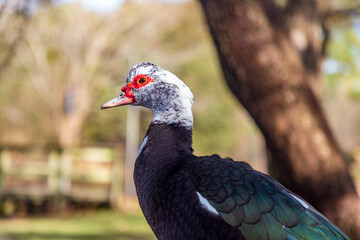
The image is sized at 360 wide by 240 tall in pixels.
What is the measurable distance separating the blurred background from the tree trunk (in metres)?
3.63

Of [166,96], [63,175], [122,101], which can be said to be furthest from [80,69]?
[166,96]

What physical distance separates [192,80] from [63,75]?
7.21 m

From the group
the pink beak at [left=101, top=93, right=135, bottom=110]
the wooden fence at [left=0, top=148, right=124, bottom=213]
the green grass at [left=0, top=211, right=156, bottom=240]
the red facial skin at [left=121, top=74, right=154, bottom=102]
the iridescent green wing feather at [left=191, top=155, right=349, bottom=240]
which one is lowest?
the green grass at [left=0, top=211, right=156, bottom=240]

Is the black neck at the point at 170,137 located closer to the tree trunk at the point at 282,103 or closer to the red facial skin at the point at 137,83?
the red facial skin at the point at 137,83

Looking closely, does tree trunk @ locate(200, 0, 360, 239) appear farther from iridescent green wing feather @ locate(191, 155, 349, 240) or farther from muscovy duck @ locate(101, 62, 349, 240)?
iridescent green wing feather @ locate(191, 155, 349, 240)

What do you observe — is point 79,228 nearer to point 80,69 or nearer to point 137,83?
point 137,83

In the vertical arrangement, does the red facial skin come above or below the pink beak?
above

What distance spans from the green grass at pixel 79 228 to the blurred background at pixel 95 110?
0.02 meters

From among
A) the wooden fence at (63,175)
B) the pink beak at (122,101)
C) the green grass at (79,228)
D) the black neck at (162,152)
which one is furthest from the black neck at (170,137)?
the wooden fence at (63,175)

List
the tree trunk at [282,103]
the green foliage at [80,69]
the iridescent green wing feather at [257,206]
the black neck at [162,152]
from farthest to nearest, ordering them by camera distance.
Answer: the green foliage at [80,69] < the tree trunk at [282,103] < the black neck at [162,152] < the iridescent green wing feather at [257,206]

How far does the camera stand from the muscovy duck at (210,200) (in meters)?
2.49

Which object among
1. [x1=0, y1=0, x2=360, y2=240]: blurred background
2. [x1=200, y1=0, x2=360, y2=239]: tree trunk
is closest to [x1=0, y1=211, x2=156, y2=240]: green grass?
[x1=0, y1=0, x2=360, y2=240]: blurred background

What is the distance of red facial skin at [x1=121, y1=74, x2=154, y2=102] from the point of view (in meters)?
2.99

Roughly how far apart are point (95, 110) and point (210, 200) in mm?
22473
